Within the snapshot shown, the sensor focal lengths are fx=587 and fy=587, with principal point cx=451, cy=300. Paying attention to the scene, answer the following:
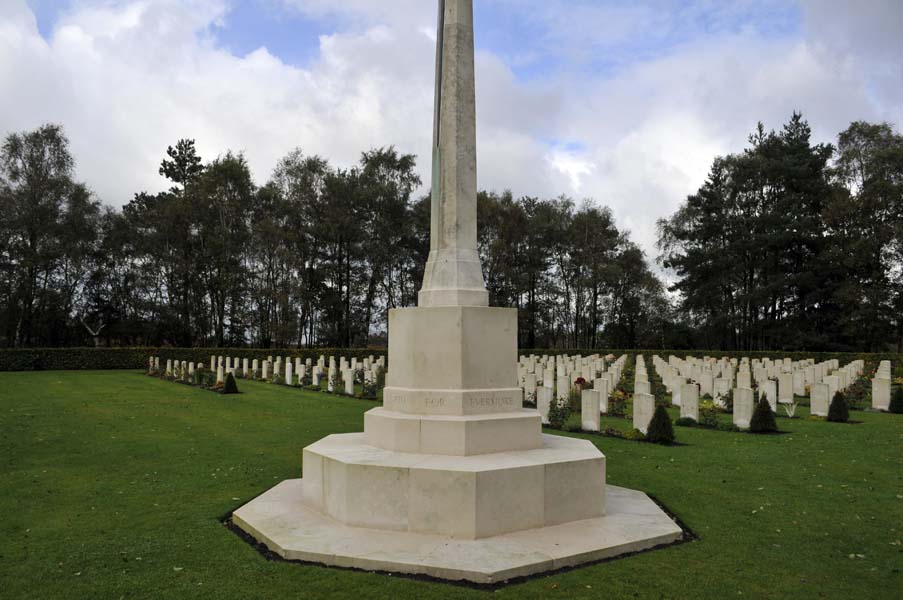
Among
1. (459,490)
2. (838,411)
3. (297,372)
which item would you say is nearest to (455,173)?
(459,490)

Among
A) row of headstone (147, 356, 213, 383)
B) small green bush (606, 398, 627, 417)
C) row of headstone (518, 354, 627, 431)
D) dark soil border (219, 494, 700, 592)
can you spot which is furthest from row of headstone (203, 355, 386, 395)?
dark soil border (219, 494, 700, 592)

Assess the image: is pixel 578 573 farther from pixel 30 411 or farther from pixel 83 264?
pixel 83 264

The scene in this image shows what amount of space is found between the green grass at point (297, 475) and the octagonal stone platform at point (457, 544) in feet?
0.51

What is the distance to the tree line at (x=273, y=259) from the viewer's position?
3597 cm

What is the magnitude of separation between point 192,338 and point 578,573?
132 ft

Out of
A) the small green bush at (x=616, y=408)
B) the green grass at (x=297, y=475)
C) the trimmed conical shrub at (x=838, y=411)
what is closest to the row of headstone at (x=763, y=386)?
the trimmed conical shrub at (x=838, y=411)

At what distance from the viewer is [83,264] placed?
38.0m

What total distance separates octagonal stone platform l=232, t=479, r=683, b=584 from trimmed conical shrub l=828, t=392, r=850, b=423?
8941 millimetres

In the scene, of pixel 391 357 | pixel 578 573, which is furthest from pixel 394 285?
pixel 578 573

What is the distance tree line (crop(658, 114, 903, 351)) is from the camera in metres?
31.8

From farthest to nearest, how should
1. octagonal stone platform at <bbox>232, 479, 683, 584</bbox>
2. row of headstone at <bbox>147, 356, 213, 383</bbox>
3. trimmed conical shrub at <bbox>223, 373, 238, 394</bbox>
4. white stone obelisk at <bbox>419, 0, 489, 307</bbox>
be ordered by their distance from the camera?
row of headstone at <bbox>147, 356, 213, 383</bbox> < trimmed conical shrub at <bbox>223, 373, 238, 394</bbox> < white stone obelisk at <bbox>419, 0, 489, 307</bbox> < octagonal stone platform at <bbox>232, 479, 683, 584</bbox>

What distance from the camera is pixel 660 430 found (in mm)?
10109

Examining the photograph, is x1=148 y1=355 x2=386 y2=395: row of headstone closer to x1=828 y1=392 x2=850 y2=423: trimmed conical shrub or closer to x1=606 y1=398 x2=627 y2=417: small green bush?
x1=606 y1=398 x2=627 y2=417: small green bush

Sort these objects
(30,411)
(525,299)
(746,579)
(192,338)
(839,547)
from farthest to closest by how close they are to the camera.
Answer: (525,299) < (192,338) < (30,411) < (839,547) < (746,579)
